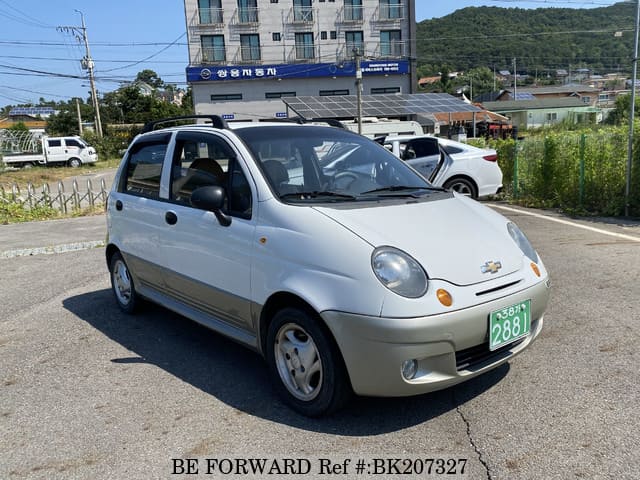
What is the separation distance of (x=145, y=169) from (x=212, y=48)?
46.5 metres

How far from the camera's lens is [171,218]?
A: 416cm

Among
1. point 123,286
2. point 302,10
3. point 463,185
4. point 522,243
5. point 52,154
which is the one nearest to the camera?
point 522,243

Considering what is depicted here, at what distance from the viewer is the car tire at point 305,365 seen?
2.97 meters

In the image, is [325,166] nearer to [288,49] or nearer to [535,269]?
[535,269]

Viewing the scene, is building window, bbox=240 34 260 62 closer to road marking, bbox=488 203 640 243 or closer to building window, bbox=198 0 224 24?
building window, bbox=198 0 224 24

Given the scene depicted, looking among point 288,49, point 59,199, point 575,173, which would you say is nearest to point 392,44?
point 288,49

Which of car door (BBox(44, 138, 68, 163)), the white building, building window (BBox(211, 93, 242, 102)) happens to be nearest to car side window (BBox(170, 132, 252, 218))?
car door (BBox(44, 138, 68, 163))

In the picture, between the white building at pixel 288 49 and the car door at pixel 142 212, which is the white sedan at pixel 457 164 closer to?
the car door at pixel 142 212

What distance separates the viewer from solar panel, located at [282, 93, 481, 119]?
121 ft

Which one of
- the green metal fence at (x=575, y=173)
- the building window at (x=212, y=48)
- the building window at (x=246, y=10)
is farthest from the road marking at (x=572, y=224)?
the building window at (x=246, y=10)

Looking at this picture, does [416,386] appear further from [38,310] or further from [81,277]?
[81,277]

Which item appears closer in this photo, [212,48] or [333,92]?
[212,48]

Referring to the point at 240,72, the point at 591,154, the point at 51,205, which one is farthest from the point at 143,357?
the point at 240,72

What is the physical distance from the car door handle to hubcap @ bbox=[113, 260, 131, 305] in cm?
128
